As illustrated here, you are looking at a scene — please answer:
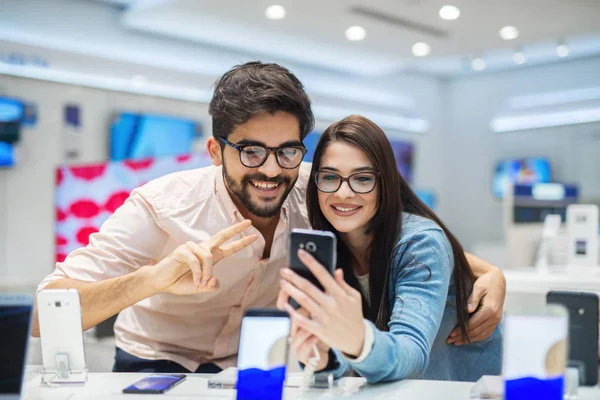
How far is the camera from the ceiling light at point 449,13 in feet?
18.7

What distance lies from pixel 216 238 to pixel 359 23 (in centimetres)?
509

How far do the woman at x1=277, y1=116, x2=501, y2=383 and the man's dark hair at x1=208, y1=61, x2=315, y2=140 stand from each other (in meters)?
0.18

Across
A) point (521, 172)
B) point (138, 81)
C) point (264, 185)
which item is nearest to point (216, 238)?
point (264, 185)

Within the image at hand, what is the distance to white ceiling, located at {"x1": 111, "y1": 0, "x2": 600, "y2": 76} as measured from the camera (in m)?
5.68

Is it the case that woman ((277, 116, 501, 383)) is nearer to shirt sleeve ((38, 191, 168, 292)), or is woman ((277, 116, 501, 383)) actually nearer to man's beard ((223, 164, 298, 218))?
man's beard ((223, 164, 298, 218))

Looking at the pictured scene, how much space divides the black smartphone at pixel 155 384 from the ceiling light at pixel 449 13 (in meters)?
5.00

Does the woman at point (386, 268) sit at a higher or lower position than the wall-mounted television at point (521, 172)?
lower

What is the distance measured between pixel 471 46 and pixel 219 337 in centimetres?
594

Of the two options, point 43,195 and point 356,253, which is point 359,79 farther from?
point 356,253

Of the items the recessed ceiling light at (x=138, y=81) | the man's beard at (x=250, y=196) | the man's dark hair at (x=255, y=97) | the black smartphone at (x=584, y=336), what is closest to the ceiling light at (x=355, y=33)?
the recessed ceiling light at (x=138, y=81)

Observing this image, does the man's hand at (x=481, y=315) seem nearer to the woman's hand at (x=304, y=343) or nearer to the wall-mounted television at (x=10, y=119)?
the woman's hand at (x=304, y=343)

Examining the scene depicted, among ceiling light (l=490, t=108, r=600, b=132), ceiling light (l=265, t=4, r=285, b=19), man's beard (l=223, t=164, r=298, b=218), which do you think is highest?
ceiling light (l=265, t=4, r=285, b=19)

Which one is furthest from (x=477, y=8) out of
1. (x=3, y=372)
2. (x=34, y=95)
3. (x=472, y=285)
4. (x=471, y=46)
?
(x=3, y=372)

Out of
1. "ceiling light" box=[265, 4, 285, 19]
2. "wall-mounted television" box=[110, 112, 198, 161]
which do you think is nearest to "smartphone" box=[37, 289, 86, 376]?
"ceiling light" box=[265, 4, 285, 19]
